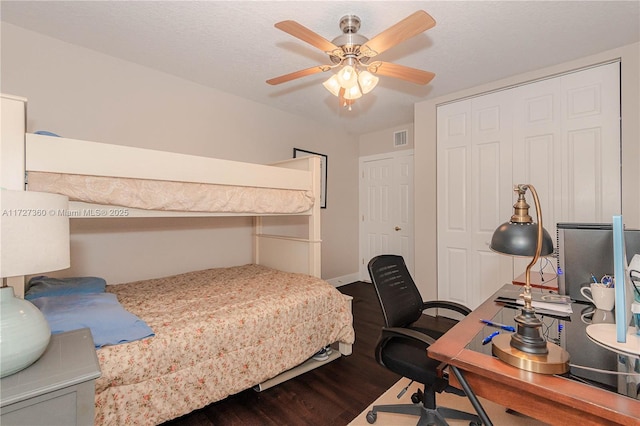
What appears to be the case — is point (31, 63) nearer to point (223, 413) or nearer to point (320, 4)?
point (320, 4)

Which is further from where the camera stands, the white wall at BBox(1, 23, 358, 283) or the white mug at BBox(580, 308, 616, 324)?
the white wall at BBox(1, 23, 358, 283)

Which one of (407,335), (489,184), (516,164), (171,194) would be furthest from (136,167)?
(516,164)

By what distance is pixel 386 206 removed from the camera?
14.6ft

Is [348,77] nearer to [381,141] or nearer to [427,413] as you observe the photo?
[427,413]

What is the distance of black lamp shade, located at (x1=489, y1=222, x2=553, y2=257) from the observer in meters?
0.97

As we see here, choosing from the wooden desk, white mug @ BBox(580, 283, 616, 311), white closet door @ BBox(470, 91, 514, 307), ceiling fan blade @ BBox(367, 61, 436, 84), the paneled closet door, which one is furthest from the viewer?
white closet door @ BBox(470, 91, 514, 307)

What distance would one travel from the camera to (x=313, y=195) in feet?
8.59

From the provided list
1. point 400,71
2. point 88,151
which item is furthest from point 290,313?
point 400,71

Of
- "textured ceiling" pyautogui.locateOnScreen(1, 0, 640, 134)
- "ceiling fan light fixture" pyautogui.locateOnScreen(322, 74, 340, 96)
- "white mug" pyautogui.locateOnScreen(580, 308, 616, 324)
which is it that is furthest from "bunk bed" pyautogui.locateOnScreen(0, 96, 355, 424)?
"white mug" pyautogui.locateOnScreen(580, 308, 616, 324)

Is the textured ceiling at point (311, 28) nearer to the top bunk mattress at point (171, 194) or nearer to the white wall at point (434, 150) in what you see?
the white wall at point (434, 150)

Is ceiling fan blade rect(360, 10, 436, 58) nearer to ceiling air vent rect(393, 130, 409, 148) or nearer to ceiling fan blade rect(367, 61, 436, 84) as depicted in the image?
→ ceiling fan blade rect(367, 61, 436, 84)

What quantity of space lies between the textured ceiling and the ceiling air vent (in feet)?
4.20

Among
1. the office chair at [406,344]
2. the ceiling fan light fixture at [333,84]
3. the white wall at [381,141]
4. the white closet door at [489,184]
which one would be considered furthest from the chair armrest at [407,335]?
the white wall at [381,141]

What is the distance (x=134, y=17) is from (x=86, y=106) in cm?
91
